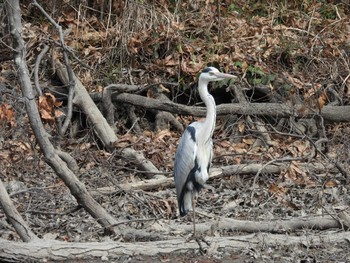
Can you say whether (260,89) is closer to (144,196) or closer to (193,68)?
(193,68)

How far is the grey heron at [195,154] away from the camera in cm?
663

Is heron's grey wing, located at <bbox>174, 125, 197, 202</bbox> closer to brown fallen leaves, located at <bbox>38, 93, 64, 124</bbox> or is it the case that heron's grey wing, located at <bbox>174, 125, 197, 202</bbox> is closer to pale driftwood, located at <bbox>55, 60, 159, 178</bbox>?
brown fallen leaves, located at <bbox>38, 93, 64, 124</bbox>

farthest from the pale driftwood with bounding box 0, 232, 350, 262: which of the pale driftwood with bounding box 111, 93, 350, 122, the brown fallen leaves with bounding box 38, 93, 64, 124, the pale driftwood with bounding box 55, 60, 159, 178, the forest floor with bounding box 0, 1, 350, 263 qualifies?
the pale driftwood with bounding box 111, 93, 350, 122

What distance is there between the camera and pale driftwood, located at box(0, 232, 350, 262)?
552cm

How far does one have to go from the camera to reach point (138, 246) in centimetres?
568

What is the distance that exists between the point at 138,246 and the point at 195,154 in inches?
47.8

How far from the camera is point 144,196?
6.83 m

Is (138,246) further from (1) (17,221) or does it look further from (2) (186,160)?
(2) (186,160)

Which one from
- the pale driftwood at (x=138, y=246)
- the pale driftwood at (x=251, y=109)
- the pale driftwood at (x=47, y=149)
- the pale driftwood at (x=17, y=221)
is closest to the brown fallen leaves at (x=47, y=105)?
the pale driftwood at (x=47, y=149)

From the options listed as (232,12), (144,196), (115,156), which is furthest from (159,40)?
(144,196)

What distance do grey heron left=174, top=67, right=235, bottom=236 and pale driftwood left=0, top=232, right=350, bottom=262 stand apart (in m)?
0.74

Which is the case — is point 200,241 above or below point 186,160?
below

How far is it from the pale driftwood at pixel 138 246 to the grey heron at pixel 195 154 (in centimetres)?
74

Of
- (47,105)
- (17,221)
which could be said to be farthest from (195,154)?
(17,221)
